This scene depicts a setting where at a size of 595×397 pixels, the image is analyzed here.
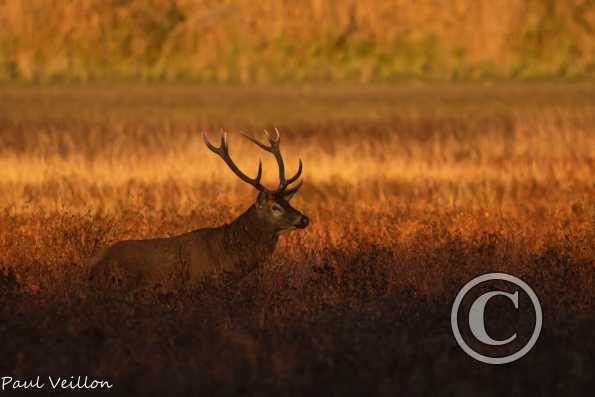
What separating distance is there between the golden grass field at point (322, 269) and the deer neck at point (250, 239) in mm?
186

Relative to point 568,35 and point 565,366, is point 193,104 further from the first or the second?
point 565,366

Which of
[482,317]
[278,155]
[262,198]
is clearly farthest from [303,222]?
[482,317]

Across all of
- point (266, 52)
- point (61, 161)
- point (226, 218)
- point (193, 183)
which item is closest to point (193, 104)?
point (266, 52)

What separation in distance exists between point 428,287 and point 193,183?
1164 cm

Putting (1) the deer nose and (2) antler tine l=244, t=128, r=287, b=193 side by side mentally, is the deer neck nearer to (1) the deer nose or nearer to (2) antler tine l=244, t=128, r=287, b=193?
(1) the deer nose

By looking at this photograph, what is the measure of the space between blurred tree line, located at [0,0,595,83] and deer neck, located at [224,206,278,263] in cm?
4988

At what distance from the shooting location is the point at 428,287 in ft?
36.1

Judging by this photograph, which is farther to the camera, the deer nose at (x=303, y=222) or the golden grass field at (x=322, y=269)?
the deer nose at (x=303, y=222)

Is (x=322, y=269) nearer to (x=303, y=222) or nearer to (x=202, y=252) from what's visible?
(x=303, y=222)

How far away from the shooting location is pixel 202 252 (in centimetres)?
1120
